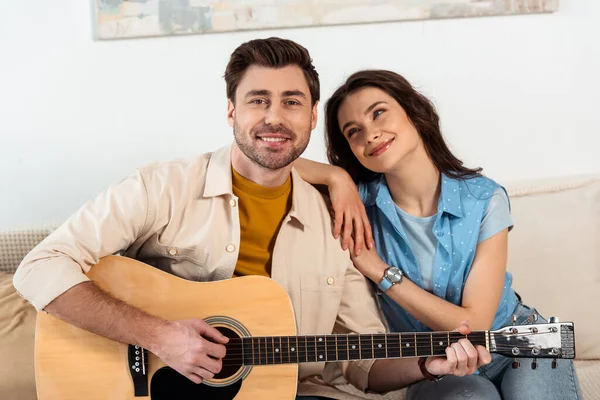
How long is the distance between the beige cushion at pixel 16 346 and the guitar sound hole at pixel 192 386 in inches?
18.2

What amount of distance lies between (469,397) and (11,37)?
179cm

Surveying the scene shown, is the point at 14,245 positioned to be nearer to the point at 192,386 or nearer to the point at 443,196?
the point at 192,386

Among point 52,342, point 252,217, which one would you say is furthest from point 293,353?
point 52,342

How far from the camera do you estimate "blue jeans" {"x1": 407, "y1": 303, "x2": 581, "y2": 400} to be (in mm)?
1822

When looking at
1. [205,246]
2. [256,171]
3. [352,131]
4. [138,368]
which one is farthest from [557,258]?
[138,368]

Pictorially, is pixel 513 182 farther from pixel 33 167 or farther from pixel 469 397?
pixel 33 167

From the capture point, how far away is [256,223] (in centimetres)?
188

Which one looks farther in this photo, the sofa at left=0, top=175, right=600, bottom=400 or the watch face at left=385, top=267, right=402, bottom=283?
the sofa at left=0, top=175, right=600, bottom=400

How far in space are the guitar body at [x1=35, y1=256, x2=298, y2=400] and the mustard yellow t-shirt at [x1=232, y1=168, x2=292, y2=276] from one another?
0.47ft

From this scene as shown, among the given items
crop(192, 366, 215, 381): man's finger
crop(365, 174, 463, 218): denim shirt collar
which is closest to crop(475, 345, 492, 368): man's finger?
crop(365, 174, 463, 218): denim shirt collar

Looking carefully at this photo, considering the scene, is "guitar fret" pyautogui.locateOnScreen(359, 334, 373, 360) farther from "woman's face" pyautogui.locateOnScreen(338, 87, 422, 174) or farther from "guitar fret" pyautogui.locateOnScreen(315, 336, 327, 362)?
"woman's face" pyautogui.locateOnScreen(338, 87, 422, 174)

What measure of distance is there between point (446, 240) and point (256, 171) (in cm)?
53

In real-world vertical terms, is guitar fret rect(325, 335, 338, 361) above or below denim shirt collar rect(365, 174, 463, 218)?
below

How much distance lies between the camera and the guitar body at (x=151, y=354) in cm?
162
